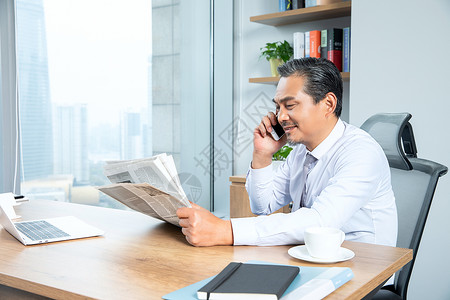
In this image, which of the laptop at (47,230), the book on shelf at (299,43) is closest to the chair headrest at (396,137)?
Result: the laptop at (47,230)

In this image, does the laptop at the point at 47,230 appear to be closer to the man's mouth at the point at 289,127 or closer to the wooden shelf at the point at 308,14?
the man's mouth at the point at 289,127

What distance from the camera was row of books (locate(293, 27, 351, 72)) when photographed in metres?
2.88

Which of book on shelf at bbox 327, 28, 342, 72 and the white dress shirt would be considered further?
book on shelf at bbox 327, 28, 342, 72

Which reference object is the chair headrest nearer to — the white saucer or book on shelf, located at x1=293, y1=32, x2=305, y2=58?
the white saucer

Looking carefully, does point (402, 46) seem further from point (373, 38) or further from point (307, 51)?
point (307, 51)

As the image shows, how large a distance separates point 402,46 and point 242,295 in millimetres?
2018

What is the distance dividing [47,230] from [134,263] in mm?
436

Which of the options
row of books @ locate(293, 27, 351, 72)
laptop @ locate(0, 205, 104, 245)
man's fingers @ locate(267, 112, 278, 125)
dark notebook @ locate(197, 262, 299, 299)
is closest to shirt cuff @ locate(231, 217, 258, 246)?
dark notebook @ locate(197, 262, 299, 299)

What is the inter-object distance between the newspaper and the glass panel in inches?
77.5

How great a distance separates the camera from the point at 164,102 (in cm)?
334

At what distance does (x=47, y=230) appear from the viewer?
4.39ft

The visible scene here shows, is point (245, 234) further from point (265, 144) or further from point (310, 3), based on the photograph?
point (310, 3)

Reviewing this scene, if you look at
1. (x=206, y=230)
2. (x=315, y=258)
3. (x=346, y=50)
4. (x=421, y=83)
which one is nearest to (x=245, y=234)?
(x=206, y=230)

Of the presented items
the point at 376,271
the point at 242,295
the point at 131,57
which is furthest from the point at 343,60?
the point at 242,295
